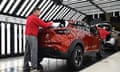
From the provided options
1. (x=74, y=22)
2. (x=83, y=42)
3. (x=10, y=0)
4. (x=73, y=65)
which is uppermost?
(x=10, y=0)

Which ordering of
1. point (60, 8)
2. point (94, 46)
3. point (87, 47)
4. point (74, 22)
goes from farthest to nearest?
point (60, 8) < point (94, 46) < point (87, 47) < point (74, 22)

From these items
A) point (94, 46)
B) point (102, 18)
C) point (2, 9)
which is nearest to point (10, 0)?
point (2, 9)

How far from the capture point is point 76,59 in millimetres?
7336

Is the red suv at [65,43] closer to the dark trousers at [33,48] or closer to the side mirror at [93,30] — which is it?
the dark trousers at [33,48]

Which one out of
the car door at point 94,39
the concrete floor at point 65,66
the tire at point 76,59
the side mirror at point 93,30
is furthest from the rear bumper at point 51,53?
the side mirror at point 93,30

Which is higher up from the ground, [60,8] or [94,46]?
[60,8]

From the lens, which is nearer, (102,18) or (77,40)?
(77,40)

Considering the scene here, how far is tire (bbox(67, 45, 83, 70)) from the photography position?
Result: 277 inches

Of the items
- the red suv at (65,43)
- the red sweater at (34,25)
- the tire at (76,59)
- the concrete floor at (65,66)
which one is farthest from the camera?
the concrete floor at (65,66)

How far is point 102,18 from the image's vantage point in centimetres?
2223

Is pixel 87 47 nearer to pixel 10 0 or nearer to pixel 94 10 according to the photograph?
pixel 10 0

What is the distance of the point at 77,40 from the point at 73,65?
2.32 feet

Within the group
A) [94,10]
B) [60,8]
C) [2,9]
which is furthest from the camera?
[94,10]

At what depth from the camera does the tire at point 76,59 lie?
A: 7.03 meters
